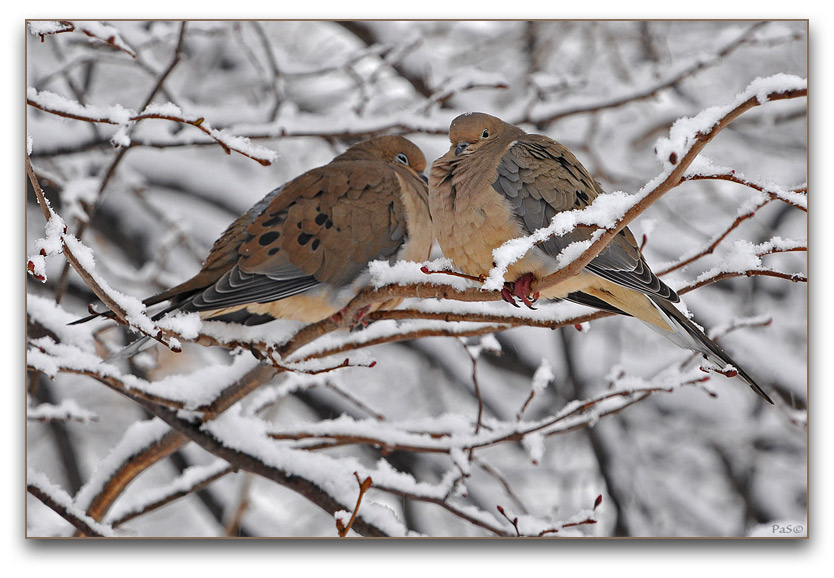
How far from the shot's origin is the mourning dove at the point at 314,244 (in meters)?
1.77

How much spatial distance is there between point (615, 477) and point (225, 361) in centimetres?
163

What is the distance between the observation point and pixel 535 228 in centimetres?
155

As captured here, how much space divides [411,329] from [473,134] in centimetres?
45

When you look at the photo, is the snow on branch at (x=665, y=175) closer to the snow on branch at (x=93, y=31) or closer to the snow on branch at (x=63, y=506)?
the snow on branch at (x=93, y=31)

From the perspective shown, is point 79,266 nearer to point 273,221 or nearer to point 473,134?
point 273,221

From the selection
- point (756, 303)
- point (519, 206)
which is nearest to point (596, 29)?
point (756, 303)

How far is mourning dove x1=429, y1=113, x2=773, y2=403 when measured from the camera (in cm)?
150

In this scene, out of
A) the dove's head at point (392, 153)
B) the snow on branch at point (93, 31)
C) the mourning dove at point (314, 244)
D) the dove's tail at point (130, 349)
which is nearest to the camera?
the snow on branch at point (93, 31)

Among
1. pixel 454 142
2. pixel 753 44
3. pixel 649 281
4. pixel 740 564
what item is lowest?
pixel 740 564

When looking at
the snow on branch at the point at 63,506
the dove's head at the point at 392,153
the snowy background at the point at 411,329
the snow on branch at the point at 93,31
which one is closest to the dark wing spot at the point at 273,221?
the snowy background at the point at 411,329

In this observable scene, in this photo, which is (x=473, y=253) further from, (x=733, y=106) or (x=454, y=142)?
(x=733, y=106)

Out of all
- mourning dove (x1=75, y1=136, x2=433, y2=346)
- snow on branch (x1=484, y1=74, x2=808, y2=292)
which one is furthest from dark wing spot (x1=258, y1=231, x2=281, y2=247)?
snow on branch (x1=484, y1=74, x2=808, y2=292)

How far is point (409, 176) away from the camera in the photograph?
6.79 ft

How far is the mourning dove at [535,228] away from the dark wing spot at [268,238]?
1.41 feet
